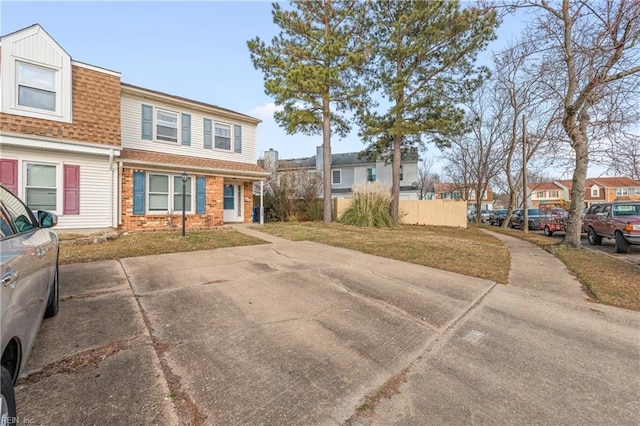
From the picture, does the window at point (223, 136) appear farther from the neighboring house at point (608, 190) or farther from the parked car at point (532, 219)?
the neighboring house at point (608, 190)

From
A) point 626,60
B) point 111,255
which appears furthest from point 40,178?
point 626,60

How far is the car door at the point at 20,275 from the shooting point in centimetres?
164

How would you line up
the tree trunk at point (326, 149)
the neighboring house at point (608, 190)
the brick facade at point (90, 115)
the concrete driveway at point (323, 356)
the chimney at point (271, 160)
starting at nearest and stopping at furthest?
the concrete driveway at point (323, 356)
the brick facade at point (90, 115)
the tree trunk at point (326, 149)
the chimney at point (271, 160)
the neighboring house at point (608, 190)

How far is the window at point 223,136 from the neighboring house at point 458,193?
18557 mm

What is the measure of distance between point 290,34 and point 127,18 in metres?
7.87

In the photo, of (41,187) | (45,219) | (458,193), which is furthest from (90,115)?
(458,193)

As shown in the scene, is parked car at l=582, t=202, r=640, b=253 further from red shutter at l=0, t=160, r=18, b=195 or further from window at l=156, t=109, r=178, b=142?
red shutter at l=0, t=160, r=18, b=195

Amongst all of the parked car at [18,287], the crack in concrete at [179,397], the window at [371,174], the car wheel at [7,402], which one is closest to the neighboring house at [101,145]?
the parked car at [18,287]

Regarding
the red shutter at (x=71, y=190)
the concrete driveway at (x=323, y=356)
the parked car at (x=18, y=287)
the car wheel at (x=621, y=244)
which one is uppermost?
the red shutter at (x=71, y=190)

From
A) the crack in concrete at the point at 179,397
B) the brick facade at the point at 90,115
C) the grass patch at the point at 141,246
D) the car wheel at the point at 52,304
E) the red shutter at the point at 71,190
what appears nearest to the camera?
the crack in concrete at the point at 179,397

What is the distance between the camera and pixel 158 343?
2.72 m

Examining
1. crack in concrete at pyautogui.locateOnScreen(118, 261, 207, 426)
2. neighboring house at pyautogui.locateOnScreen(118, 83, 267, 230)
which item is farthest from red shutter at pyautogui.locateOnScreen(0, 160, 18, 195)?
crack in concrete at pyautogui.locateOnScreen(118, 261, 207, 426)

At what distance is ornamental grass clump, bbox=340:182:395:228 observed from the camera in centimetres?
1477

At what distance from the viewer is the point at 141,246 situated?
24.4ft
